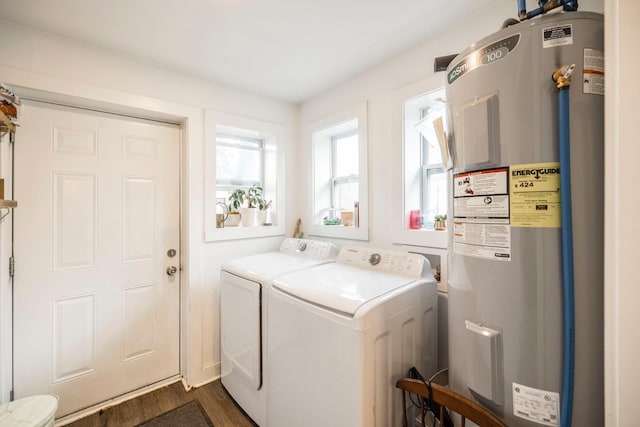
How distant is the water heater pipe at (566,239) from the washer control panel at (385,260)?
0.74 meters

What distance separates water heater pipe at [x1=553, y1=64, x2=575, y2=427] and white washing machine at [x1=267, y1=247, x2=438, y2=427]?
0.56m

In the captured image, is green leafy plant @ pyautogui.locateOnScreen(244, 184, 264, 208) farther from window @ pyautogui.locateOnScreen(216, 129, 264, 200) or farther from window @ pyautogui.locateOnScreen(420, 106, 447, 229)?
window @ pyautogui.locateOnScreen(420, 106, 447, 229)

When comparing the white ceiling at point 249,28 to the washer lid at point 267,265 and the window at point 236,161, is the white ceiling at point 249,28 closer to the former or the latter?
the window at point 236,161

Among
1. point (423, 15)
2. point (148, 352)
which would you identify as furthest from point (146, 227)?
point (423, 15)

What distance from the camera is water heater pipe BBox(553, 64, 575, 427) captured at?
0.69 metres

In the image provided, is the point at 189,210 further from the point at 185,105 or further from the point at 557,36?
the point at 557,36

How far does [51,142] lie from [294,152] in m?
1.75

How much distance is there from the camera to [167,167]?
2098 mm

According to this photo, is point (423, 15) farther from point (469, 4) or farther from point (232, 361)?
point (232, 361)

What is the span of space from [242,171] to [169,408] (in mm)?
1938

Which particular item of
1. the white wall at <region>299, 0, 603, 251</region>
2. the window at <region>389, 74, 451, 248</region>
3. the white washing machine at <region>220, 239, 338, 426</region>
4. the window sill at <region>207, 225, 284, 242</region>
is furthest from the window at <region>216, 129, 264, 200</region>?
the window at <region>389, 74, 451, 248</region>

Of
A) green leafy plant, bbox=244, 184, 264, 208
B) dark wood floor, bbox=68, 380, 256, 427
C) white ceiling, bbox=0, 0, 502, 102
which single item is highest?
white ceiling, bbox=0, 0, 502, 102

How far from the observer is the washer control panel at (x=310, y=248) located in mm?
1994

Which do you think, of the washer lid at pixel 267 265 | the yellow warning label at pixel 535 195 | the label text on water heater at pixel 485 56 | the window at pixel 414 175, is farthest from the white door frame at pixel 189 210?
the yellow warning label at pixel 535 195
